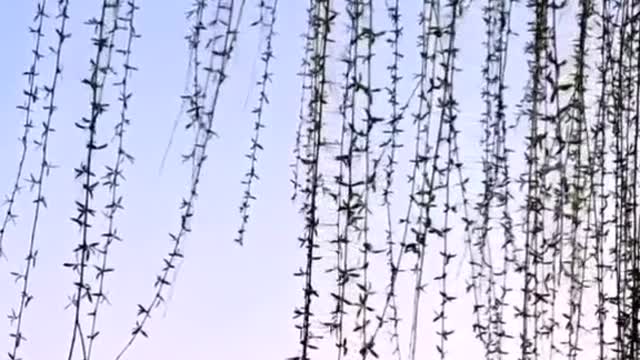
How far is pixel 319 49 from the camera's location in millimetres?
1192

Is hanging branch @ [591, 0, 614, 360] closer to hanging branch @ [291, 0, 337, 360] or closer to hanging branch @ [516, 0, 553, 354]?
hanging branch @ [516, 0, 553, 354]

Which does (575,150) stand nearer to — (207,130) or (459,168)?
(459,168)

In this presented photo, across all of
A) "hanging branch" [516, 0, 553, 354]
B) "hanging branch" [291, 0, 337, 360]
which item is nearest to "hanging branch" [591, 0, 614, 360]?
"hanging branch" [516, 0, 553, 354]

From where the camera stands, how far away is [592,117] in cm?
134

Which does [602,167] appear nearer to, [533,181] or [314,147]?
[533,181]

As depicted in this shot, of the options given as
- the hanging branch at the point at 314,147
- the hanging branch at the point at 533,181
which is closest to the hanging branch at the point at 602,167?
the hanging branch at the point at 533,181

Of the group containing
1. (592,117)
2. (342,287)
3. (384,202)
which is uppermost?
(592,117)

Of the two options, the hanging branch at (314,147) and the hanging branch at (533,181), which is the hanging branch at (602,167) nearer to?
the hanging branch at (533,181)

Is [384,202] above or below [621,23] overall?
below

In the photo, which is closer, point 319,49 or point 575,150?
point 319,49

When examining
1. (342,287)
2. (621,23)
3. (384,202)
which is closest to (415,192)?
(384,202)

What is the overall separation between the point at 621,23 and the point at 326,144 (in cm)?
36

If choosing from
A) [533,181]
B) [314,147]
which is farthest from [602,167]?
[314,147]

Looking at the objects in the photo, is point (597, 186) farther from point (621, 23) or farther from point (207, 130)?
point (207, 130)
